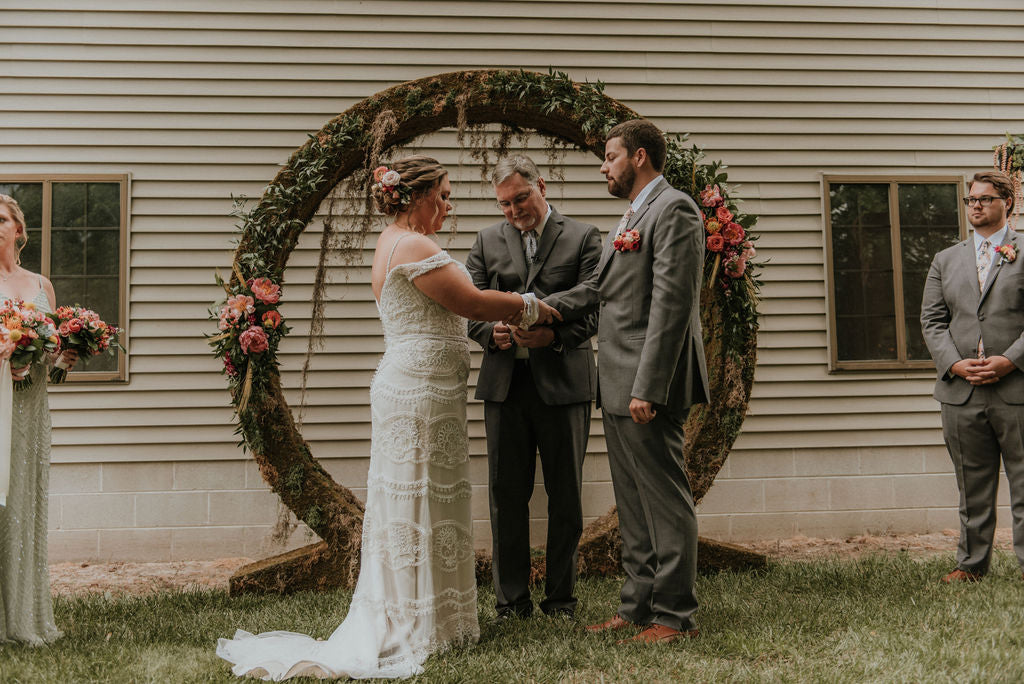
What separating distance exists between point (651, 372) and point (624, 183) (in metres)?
0.92

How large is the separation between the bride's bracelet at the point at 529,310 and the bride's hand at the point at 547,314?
0.08 feet

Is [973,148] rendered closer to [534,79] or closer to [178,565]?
[534,79]

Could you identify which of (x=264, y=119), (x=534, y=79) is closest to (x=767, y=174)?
(x=534, y=79)

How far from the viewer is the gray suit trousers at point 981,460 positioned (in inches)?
166

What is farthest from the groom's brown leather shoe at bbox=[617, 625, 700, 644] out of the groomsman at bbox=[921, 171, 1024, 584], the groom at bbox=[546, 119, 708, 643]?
the groomsman at bbox=[921, 171, 1024, 584]

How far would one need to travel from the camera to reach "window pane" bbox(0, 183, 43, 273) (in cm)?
587

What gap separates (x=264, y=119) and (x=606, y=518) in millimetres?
4011

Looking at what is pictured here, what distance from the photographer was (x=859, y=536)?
626 centimetres

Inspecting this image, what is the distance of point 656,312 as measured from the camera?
10.7ft

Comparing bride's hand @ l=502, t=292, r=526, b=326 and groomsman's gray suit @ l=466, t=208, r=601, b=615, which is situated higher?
bride's hand @ l=502, t=292, r=526, b=326

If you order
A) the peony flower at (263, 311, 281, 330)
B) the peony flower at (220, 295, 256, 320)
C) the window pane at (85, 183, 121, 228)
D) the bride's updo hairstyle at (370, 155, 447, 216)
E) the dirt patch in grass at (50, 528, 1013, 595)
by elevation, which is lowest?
the dirt patch in grass at (50, 528, 1013, 595)

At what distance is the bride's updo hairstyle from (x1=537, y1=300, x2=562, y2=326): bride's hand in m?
0.76

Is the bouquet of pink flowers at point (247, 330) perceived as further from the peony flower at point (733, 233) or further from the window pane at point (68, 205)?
the peony flower at point (733, 233)

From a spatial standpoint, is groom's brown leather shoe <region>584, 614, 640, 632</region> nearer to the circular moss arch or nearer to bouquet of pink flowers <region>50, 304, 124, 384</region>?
the circular moss arch
